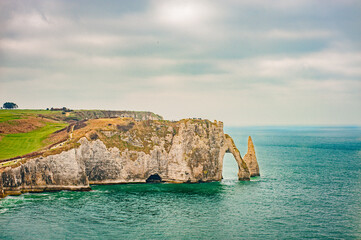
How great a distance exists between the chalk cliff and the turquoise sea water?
3.31 metres

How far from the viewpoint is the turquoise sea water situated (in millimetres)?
45938

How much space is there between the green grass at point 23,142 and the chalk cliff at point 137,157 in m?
13.7

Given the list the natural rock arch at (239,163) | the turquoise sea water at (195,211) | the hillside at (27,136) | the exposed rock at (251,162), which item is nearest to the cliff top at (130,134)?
the hillside at (27,136)

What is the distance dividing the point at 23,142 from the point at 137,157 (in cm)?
3729

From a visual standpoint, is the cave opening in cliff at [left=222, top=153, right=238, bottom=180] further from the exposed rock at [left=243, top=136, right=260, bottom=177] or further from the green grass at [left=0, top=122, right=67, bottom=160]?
the green grass at [left=0, top=122, right=67, bottom=160]

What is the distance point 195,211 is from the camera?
186ft

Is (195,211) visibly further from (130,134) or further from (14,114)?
(14,114)

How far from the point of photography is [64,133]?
312 feet

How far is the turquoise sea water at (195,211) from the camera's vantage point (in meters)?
45.9

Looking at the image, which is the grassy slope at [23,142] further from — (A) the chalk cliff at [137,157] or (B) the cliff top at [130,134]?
(A) the chalk cliff at [137,157]

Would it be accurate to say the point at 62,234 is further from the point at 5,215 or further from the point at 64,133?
the point at 64,133

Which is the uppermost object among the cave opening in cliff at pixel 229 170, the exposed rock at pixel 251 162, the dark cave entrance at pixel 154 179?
the exposed rock at pixel 251 162

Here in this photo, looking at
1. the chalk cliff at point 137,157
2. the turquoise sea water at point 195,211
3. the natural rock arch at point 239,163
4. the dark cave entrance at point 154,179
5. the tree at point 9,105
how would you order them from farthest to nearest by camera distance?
the tree at point 9,105
the natural rock arch at point 239,163
the dark cave entrance at point 154,179
the chalk cliff at point 137,157
the turquoise sea water at point 195,211

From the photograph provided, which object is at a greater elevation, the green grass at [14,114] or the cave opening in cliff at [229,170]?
the green grass at [14,114]
